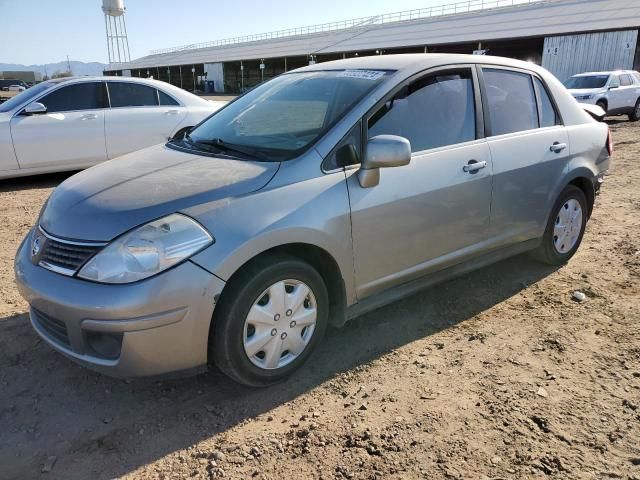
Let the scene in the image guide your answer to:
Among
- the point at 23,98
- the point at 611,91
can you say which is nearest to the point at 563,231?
the point at 23,98

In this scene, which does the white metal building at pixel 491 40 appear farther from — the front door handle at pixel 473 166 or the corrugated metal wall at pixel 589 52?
the front door handle at pixel 473 166

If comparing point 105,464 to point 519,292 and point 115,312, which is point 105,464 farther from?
point 519,292

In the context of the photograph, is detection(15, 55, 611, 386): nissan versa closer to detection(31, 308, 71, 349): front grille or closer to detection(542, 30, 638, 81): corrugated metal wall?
detection(31, 308, 71, 349): front grille

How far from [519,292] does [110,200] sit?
3.12 metres

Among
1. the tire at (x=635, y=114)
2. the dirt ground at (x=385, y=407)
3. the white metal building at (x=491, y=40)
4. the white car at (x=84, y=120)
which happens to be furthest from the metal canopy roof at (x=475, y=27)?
the dirt ground at (x=385, y=407)

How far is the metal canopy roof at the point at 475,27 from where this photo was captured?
2770cm

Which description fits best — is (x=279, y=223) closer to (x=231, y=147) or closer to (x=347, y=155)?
(x=347, y=155)

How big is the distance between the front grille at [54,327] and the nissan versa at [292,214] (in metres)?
0.01

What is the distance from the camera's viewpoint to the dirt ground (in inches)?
92.4

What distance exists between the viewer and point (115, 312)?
2.36 m

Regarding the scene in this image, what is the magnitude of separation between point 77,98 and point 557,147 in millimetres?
6551

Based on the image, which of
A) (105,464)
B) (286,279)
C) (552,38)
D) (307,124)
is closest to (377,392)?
(286,279)

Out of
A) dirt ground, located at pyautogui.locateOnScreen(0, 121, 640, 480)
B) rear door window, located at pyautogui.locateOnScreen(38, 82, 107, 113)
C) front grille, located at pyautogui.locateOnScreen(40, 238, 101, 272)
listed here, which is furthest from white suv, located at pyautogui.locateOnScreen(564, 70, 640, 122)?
front grille, located at pyautogui.locateOnScreen(40, 238, 101, 272)

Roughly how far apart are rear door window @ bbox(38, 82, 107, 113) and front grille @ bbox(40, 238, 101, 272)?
5623mm
